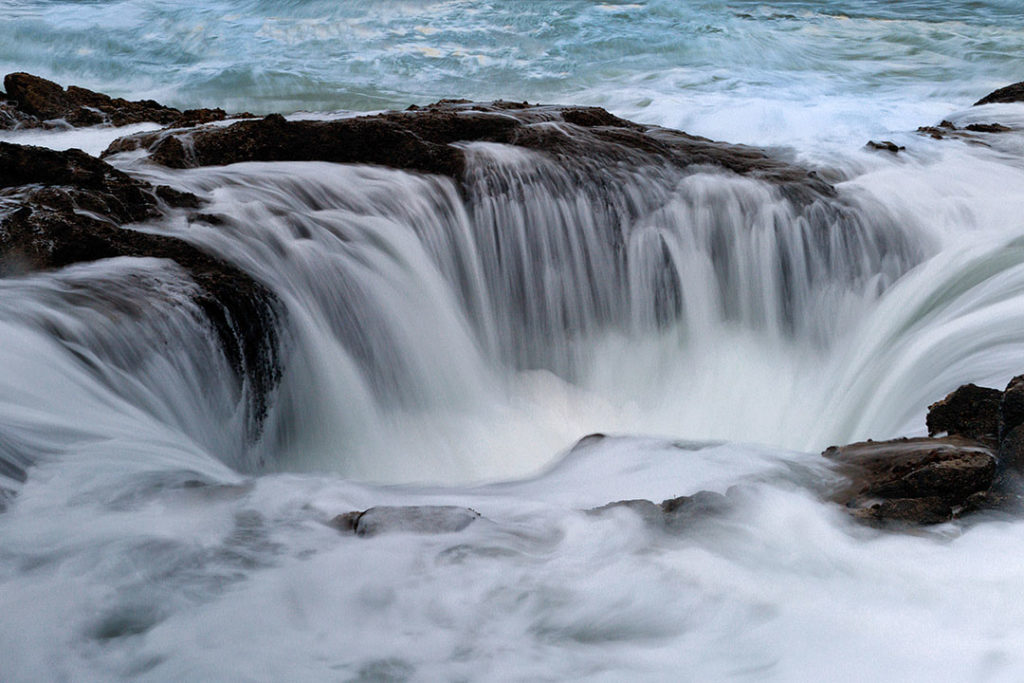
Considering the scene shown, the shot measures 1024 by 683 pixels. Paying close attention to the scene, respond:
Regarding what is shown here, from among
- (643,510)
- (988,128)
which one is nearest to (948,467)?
(643,510)

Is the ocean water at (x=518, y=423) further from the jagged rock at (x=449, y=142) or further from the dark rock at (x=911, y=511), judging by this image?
the jagged rock at (x=449, y=142)

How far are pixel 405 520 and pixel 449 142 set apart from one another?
352 cm

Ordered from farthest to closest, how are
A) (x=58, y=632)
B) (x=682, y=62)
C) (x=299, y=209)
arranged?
(x=682, y=62)
(x=299, y=209)
(x=58, y=632)

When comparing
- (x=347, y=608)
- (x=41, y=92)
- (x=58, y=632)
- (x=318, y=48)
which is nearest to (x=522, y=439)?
(x=347, y=608)

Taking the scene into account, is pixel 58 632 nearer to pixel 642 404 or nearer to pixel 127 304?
pixel 127 304

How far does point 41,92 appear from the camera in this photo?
738cm

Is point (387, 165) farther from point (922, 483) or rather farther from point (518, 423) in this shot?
point (922, 483)

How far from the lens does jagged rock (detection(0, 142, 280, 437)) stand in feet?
12.4

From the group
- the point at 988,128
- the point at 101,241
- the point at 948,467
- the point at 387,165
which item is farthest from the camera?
the point at 988,128

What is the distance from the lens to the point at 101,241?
152 inches

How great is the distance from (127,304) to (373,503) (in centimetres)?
122

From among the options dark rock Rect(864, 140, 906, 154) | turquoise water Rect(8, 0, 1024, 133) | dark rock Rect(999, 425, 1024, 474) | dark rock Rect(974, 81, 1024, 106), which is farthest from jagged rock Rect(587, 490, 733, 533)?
turquoise water Rect(8, 0, 1024, 133)

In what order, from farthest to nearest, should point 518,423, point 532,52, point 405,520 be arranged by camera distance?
point 532,52, point 518,423, point 405,520

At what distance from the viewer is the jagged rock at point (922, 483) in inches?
115
